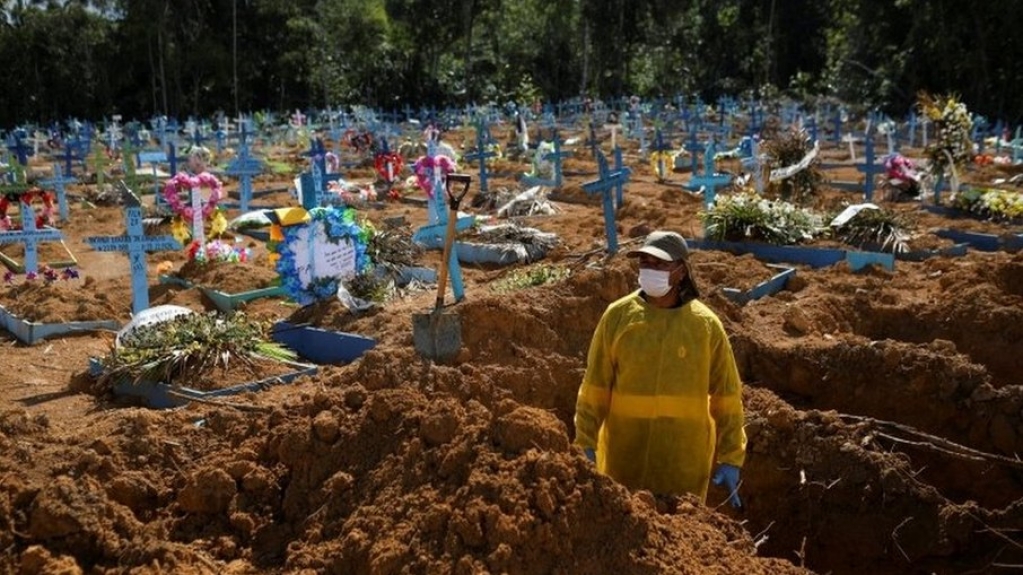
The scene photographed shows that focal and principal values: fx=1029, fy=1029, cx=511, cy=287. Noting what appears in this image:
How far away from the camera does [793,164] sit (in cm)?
1516

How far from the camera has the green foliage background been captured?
45.7 m

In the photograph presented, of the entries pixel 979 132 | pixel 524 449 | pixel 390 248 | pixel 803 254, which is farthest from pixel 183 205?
pixel 979 132

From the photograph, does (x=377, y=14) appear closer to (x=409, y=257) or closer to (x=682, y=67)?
(x=682, y=67)

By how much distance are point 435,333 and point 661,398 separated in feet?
3.95

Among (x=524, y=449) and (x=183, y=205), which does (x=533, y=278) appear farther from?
(x=524, y=449)

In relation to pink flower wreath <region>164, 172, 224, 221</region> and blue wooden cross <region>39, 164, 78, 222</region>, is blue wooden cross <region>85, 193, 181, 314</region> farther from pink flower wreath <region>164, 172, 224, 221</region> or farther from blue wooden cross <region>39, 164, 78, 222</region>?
blue wooden cross <region>39, 164, 78, 222</region>

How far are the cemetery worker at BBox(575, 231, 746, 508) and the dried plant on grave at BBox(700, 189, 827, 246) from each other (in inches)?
344

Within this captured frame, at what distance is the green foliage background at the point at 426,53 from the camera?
45.7m

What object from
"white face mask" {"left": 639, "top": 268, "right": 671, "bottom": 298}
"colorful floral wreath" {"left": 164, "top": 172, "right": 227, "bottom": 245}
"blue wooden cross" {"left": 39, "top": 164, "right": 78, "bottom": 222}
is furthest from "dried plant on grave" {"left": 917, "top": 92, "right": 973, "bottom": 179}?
"blue wooden cross" {"left": 39, "top": 164, "right": 78, "bottom": 222}

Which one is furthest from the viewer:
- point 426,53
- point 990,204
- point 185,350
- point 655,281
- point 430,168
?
point 426,53

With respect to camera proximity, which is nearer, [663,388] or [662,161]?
[663,388]

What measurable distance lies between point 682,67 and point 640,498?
2121 inches

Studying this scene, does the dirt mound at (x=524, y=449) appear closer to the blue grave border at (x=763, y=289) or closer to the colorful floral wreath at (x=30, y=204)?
the blue grave border at (x=763, y=289)

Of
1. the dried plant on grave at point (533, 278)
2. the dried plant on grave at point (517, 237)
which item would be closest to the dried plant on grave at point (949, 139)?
the dried plant on grave at point (517, 237)
